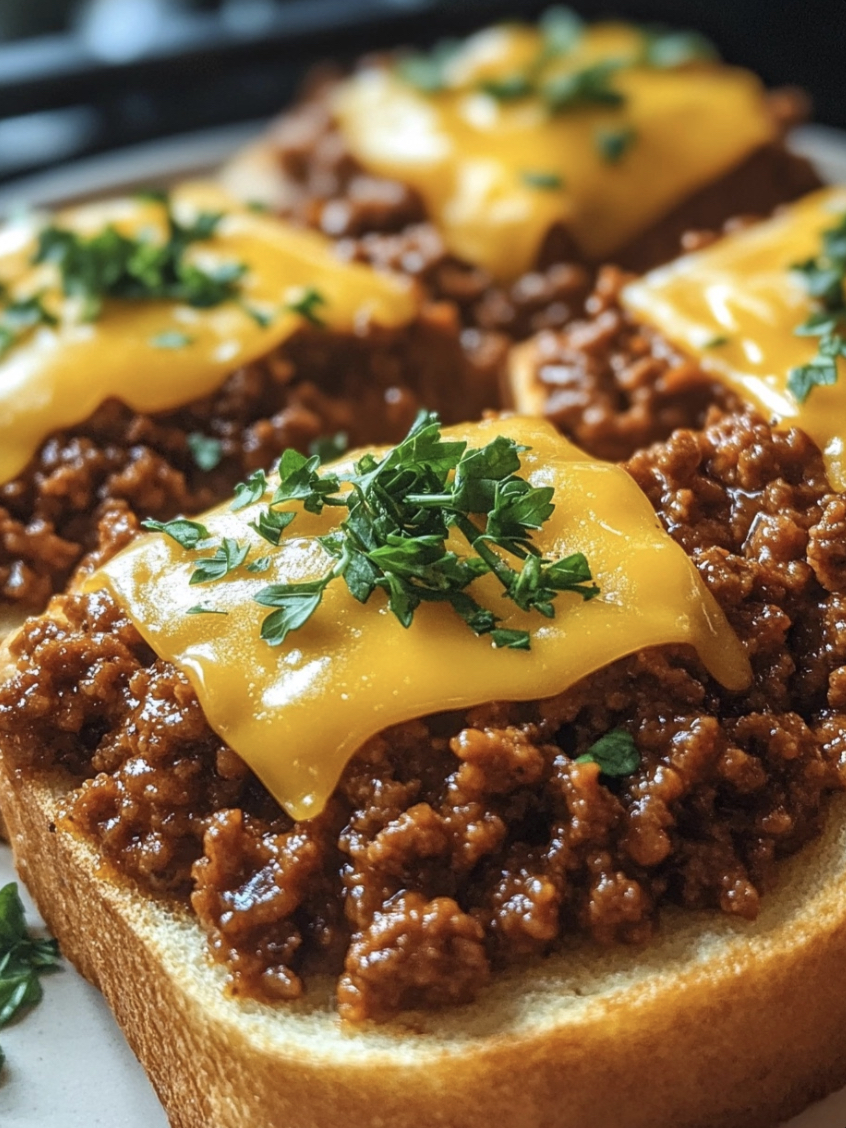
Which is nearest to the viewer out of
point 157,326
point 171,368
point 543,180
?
point 171,368

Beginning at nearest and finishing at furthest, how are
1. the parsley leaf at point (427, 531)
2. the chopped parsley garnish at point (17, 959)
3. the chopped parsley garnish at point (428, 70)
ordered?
the parsley leaf at point (427, 531)
the chopped parsley garnish at point (17, 959)
the chopped parsley garnish at point (428, 70)

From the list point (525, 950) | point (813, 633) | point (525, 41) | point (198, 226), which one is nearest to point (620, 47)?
point (525, 41)

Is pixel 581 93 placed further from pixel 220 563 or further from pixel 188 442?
pixel 220 563

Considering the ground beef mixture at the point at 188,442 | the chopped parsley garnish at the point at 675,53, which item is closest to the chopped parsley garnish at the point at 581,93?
the chopped parsley garnish at the point at 675,53

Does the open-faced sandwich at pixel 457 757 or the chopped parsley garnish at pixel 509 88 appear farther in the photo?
the chopped parsley garnish at pixel 509 88

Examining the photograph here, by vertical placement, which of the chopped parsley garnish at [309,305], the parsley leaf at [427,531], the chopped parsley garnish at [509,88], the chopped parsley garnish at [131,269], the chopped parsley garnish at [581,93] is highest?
the chopped parsley garnish at [131,269]

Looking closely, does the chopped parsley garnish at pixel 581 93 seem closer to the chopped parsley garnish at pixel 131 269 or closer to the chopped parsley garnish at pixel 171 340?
the chopped parsley garnish at pixel 131 269

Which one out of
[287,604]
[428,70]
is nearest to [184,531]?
[287,604]
